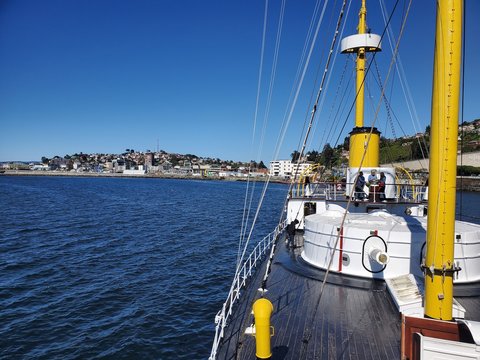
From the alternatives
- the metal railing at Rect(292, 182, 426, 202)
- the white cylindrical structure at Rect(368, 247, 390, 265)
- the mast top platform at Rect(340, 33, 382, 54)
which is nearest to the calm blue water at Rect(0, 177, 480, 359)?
the white cylindrical structure at Rect(368, 247, 390, 265)

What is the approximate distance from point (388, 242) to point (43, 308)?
47.2 feet

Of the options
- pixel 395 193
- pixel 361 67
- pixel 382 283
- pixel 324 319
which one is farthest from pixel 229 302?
pixel 361 67

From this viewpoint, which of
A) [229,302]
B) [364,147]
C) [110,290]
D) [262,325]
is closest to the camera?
[262,325]

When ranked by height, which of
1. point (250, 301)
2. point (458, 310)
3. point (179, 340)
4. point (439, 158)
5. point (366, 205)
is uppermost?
point (439, 158)

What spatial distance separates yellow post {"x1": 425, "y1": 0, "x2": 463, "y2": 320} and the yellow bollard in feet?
9.17

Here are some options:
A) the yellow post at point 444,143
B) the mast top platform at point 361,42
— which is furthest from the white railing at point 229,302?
the mast top platform at point 361,42

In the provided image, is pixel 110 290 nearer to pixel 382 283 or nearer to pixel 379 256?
pixel 382 283

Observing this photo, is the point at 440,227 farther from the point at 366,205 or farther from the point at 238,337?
the point at 366,205

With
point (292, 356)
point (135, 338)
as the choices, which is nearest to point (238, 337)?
point (292, 356)

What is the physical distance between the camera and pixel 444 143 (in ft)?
18.2

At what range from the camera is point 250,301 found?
415 inches

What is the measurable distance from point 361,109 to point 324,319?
47.9ft

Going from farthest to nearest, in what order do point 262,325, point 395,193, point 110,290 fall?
1. point 395,193
2. point 110,290
3. point 262,325

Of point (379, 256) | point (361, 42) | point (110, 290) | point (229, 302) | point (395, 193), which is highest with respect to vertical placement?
point (361, 42)
